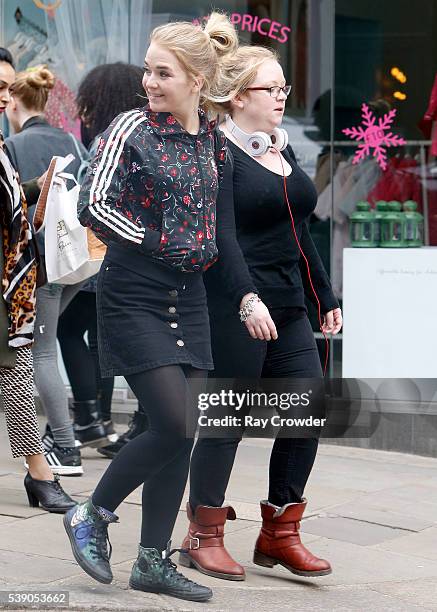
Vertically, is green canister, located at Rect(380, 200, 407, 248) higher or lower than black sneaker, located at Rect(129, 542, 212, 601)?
higher

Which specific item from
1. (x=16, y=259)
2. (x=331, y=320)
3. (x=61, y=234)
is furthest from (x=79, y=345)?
(x=331, y=320)

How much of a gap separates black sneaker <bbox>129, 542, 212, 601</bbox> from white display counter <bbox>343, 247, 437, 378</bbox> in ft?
11.6

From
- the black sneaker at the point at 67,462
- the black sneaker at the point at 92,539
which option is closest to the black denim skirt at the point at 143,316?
the black sneaker at the point at 92,539

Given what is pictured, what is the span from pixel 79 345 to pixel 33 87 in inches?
52.3

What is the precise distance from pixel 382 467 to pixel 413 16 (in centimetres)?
273

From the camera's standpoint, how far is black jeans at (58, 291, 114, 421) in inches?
263

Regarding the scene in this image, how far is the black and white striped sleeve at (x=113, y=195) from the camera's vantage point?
13.5 feet

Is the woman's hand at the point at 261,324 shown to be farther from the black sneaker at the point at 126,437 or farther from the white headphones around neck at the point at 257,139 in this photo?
the black sneaker at the point at 126,437

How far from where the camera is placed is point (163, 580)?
4.29m

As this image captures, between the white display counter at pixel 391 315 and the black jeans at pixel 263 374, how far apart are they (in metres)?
2.99

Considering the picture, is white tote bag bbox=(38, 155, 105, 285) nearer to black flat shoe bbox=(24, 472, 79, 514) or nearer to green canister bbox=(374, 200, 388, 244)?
black flat shoe bbox=(24, 472, 79, 514)

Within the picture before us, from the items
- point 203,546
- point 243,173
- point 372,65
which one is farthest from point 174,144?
point 372,65

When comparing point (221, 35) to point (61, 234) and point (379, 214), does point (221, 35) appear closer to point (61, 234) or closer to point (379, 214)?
point (61, 234)

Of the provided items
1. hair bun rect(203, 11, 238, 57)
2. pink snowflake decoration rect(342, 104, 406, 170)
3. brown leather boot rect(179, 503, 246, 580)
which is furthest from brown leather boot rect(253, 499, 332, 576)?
pink snowflake decoration rect(342, 104, 406, 170)
